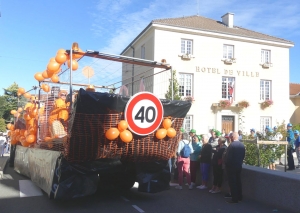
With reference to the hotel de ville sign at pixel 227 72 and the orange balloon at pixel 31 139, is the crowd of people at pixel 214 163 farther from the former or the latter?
the hotel de ville sign at pixel 227 72

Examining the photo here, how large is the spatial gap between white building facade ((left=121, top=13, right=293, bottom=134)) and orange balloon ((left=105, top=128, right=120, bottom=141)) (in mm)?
16906

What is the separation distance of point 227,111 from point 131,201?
1876 centimetres

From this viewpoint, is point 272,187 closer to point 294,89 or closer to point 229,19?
point 229,19

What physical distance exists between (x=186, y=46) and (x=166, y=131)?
18.2 meters

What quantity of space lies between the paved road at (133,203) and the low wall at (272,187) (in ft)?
0.57

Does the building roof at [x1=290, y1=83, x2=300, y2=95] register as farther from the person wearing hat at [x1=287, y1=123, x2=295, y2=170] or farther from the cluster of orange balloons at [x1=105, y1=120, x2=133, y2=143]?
the cluster of orange balloons at [x1=105, y1=120, x2=133, y2=143]

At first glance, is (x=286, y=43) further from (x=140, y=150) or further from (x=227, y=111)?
(x=140, y=150)

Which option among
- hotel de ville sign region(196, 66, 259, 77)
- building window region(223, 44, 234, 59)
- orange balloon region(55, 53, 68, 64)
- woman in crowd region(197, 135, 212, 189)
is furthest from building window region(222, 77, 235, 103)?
orange balloon region(55, 53, 68, 64)

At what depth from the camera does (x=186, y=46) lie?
79.3 feet

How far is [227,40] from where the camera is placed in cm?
2523

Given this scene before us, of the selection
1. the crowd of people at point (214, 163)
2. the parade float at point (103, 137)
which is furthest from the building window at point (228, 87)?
the parade float at point (103, 137)

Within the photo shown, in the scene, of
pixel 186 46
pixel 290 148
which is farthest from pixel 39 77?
pixel 186 46

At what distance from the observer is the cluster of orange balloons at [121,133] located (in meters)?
6.08

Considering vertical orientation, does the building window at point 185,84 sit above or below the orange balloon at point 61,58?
above
